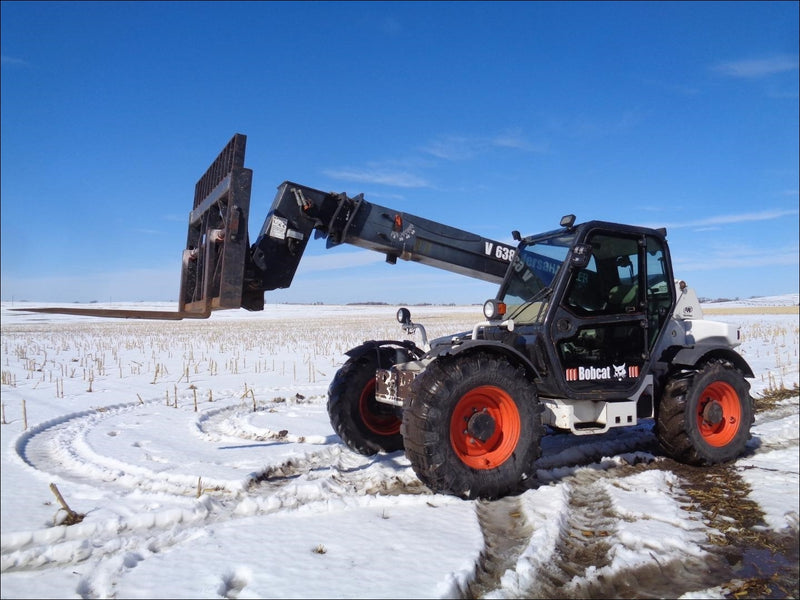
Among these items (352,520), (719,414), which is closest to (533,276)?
(719,414)

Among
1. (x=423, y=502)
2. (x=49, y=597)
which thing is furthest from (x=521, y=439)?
(x=49, y=597)

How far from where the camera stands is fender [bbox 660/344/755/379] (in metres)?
5.91

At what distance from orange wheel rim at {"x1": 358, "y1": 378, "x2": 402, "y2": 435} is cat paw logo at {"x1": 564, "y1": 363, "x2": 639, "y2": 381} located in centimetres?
209

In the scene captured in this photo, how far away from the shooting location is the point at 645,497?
4.57m

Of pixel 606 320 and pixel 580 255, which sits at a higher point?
pixel 580 255

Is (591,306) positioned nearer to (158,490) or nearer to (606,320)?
(606,320)

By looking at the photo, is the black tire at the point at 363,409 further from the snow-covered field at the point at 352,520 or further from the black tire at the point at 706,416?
the black tire at the point at 706,416

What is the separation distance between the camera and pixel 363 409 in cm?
615

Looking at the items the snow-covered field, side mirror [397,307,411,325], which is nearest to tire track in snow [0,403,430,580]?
the snow-covered field

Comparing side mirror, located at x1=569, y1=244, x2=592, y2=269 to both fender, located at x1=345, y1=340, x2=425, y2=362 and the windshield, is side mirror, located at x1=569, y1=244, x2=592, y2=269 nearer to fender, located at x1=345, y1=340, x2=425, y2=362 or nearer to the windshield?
the windshield

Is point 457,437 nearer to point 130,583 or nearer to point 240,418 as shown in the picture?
point 130,583

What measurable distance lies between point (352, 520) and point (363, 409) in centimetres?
226

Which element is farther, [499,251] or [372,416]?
[499,251]

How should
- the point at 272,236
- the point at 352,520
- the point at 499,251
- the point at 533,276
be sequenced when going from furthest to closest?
the point at 499,251 < the point at 533,276 < the point at 272,236 < the point at 352,520
